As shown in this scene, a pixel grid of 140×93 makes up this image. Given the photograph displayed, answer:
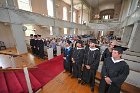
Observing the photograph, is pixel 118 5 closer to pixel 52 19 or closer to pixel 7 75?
pixel 52 19

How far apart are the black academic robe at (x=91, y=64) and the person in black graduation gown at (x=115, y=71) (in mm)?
650

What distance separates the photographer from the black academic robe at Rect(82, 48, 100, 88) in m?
2.88

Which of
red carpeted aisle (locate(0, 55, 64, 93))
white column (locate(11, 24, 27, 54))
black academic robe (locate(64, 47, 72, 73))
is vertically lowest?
red carpeted aisle (locate(0, 55, 64, 93))

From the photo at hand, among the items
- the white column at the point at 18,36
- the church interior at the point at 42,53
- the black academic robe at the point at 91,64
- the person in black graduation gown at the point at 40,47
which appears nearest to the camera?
the church interior at the point at 42,53

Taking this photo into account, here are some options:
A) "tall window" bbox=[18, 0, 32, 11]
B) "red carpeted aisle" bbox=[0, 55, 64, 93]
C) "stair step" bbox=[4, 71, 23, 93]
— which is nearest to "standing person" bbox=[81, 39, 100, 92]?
"red carpeted aisle" bbox=[0, 55, 64, 93]

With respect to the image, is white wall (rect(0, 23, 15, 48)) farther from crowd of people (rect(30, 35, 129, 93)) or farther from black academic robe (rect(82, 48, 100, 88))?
black academic robe (rect(82, 48, 100, 88))

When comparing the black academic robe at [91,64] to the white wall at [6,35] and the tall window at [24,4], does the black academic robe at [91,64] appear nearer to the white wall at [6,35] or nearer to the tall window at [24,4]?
the white wall at [6,35]

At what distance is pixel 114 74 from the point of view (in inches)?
79.3

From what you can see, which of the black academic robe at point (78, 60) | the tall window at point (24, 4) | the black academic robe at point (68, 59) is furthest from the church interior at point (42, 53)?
the black academic robe at point (78, 60)

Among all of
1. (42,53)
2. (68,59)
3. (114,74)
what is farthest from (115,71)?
(42,53)

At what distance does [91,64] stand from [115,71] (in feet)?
3.22

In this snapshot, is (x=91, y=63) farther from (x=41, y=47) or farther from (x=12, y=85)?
(x=41, y=47)

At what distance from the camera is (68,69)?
420 centimetres

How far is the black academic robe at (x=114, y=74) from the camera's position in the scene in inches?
73.2
